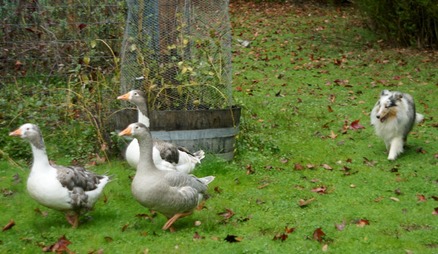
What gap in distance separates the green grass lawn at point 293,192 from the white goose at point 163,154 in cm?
38

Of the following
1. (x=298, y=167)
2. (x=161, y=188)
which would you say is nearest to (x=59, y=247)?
(x=161, y=188)

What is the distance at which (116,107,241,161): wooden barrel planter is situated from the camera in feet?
27.4

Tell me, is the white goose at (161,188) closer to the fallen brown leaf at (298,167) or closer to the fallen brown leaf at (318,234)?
the fallen brown leaf at (318,234)

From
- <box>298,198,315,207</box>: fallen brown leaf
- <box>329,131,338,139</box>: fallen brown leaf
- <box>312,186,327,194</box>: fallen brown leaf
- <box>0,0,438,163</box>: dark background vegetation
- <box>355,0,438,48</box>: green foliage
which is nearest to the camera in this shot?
<box>298,198,315,207</box>: fallen brown leaf

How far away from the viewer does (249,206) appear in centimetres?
730

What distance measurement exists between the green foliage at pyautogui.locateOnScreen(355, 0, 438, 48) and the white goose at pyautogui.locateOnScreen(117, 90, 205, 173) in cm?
950

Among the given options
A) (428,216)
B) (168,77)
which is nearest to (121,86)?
(168,77)

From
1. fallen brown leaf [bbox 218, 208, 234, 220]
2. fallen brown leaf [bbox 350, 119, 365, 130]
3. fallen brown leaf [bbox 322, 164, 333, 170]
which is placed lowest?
fallen brown leaf [bbox 350, 119, 365, 130]

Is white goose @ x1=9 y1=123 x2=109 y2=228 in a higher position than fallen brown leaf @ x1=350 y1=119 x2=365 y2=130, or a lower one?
higher

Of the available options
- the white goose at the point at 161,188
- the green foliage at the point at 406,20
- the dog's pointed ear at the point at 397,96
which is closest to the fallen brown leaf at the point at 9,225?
the white goose at the point at 161,188

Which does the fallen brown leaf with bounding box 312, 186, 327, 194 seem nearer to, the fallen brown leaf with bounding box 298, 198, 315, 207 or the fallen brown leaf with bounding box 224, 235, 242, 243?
the fallen brown leaf with bounding box 298, 198, 315, 207

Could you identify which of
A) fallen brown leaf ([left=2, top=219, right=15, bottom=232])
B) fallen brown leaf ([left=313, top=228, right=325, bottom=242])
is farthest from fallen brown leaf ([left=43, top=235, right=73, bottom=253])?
fallen brown leaf ([left=313, top=228, right=325, bottom=242])

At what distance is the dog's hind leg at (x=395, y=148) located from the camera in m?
9.34

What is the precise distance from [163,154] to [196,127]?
1018mm
